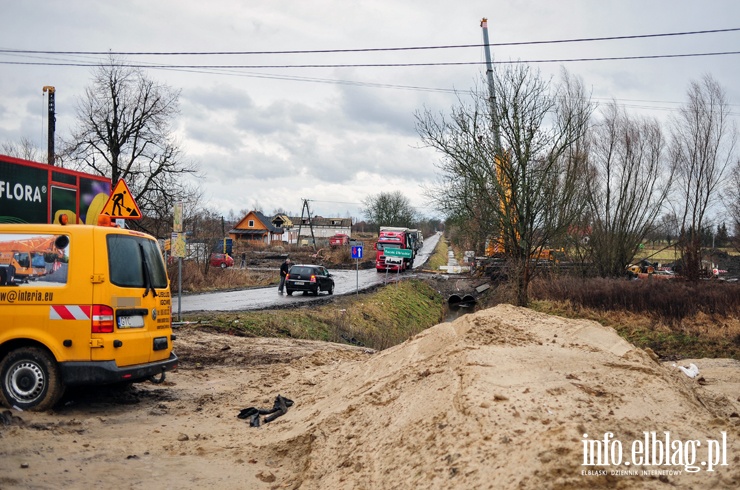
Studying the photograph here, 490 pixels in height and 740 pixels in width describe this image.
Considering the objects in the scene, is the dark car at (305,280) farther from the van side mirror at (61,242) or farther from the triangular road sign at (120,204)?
the van side mirror at (61,242)

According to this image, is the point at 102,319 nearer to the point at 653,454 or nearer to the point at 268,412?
the point at 268,412

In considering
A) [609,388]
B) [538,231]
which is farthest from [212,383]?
[538,231]

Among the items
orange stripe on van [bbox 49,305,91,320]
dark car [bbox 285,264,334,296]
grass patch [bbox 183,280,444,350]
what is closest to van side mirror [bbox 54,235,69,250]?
orange stripe on van [bbox 49,305,91,320]

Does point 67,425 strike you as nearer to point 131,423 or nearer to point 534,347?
point 131,423

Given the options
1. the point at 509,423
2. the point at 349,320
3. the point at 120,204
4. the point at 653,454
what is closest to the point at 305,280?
the point at 349,320

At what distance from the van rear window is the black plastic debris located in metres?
2.06

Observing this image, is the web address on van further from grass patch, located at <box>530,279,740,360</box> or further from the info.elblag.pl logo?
grass patch, located at <box>530,279,740,360</box>

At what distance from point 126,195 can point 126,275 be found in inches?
154

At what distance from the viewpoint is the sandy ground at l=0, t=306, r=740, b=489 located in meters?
4.50

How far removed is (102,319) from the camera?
26.0ft

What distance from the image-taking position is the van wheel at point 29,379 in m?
7.89

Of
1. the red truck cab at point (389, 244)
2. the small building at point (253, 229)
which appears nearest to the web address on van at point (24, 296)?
the red truck cab at point (389, 244)

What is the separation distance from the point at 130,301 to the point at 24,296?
1.20 metres

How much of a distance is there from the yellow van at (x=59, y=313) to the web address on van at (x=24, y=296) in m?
0.01
